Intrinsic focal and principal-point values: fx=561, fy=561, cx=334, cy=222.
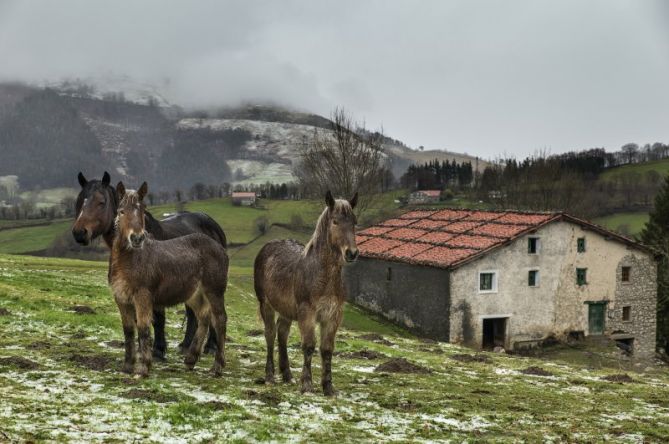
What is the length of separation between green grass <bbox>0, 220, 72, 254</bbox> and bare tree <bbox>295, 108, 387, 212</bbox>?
74.8 m

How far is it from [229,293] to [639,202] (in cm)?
11563

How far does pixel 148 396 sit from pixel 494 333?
109 ft

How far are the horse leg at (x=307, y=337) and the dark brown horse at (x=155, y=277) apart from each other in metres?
2.06

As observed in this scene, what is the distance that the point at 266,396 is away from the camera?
1034 centimetres

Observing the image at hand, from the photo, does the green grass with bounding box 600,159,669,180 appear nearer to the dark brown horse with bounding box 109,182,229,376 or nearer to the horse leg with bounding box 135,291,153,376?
the dark brown horse with bounding box 109,182,229,376

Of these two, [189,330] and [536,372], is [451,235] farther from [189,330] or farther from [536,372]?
[189,330]

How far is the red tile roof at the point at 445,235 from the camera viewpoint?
125 feet

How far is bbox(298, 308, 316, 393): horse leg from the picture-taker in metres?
10.6

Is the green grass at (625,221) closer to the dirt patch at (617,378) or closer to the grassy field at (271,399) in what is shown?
the dirt patch at (617,378)

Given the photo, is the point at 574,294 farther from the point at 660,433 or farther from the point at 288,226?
the point at 288,226

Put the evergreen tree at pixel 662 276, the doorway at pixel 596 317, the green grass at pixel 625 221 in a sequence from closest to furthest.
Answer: the doorway at pixel 596 317 → the evergreen tree at pixel 662 276 → the green grass at pixel 625 221

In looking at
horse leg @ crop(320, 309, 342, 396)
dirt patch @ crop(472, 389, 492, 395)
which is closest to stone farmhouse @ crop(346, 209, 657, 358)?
dirt patch @ crop(472, 389, 492, 395)

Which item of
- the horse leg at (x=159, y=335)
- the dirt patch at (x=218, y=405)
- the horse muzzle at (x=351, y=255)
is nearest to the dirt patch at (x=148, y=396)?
the dirt patch at (x=218, y=405)

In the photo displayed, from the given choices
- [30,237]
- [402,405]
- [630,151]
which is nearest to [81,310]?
[402,405]
